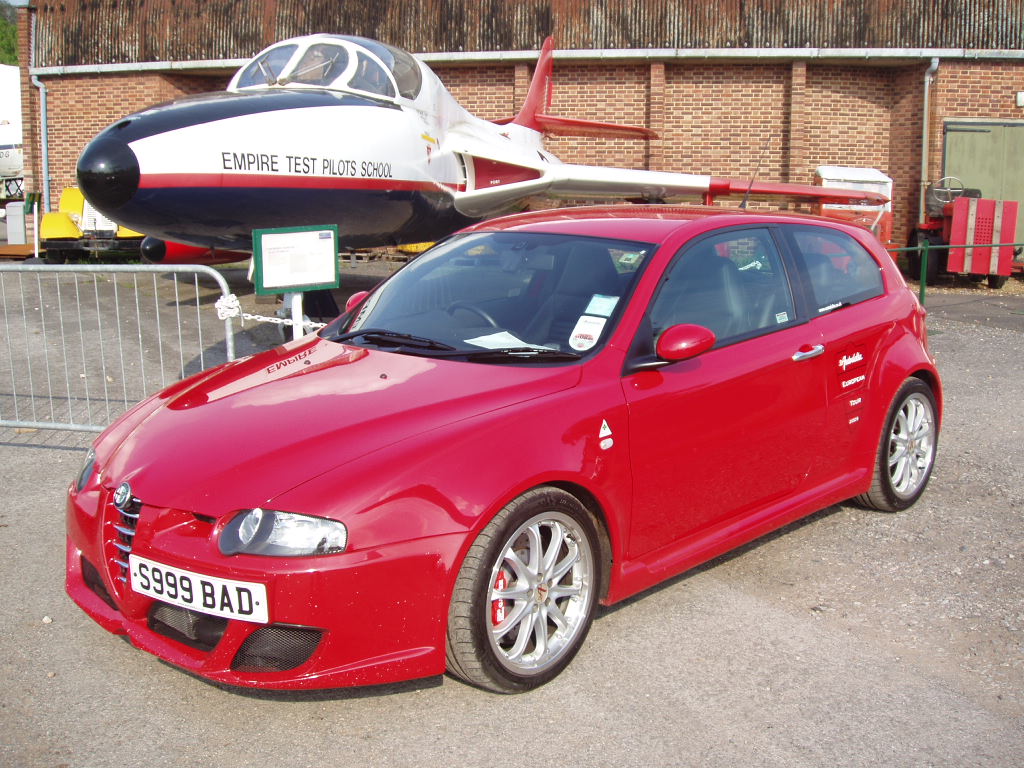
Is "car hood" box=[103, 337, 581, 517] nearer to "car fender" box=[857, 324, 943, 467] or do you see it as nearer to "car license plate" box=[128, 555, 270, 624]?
"car license plate" box=[128, 555, 270, 624]

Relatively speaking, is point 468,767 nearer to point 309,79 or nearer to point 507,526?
point 507,526

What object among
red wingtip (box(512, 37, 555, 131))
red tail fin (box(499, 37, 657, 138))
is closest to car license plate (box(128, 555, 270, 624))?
red tail fin (box(499, 37, 657, 138))

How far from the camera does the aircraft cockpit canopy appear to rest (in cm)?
1152

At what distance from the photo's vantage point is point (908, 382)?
5.42 meters

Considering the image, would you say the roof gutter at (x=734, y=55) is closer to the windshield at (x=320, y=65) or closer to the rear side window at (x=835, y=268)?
the windshield at (x=320, y=65)

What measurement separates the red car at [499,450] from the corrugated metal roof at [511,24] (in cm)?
1775

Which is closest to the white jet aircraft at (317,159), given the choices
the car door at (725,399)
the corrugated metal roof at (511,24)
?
the car door at (725,399)

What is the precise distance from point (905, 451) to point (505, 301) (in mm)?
2531

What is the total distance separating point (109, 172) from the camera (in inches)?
348

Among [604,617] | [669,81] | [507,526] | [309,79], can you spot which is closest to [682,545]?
[604,617]

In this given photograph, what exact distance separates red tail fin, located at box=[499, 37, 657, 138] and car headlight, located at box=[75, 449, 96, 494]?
14.9m

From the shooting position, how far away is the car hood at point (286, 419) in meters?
3.34

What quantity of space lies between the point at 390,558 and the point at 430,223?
33.0 ft

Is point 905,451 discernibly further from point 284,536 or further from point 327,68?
point 327,68
